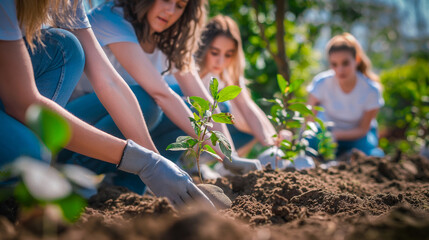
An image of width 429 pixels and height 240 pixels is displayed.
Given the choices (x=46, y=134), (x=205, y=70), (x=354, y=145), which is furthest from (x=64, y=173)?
(x=354, y=145)

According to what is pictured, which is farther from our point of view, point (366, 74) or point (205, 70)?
point (366, 74)

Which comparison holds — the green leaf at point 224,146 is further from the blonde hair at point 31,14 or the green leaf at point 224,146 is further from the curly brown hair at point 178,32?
the curly brown hair at point 178,32

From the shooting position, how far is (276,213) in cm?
120

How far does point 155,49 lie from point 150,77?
47 centimetres

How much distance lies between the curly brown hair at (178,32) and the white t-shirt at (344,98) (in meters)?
1.94

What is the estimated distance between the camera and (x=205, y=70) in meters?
2.93

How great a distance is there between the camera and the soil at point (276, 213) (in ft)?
2.38

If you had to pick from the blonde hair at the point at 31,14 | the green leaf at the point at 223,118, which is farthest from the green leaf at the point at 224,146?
the blonde hair at the point at 31,14

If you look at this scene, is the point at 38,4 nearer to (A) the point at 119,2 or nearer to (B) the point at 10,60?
(B) the point at 10,60

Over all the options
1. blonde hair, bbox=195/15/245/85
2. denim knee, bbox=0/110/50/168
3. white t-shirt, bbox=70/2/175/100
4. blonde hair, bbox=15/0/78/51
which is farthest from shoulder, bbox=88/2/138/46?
blonde hair, bbox=195/15/245/85

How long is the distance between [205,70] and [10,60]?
2005 millimetres

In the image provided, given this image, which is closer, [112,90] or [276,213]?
[276,213]

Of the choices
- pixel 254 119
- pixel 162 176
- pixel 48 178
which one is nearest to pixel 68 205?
pixel 48 178

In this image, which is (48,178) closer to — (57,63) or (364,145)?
(57,63)
